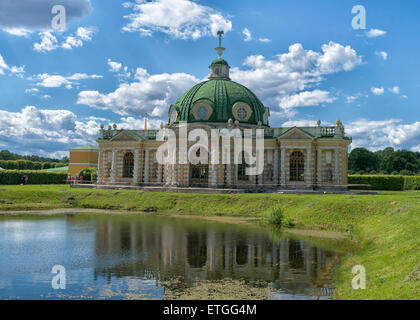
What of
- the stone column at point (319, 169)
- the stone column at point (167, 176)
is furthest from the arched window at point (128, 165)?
the stone column at point (319, 169)

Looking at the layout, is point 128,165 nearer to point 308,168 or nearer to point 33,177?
point 33,177

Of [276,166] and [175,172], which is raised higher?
[276,166]

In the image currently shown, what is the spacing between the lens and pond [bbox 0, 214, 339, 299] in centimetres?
1475

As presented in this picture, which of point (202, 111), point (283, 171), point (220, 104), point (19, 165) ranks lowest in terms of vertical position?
point (283, 171)

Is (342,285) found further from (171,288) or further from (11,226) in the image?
(11,226)

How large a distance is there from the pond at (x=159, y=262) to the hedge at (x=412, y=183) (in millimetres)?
45386

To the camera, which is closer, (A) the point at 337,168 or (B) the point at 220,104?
(A) the point at 337,168

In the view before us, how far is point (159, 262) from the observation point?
63.3 feet

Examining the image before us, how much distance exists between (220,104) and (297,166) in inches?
564

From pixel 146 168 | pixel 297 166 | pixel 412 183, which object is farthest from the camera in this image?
pixel 412 183

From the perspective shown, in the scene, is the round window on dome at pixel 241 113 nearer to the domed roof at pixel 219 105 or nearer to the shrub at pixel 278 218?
the domed roof at pixel 219 105

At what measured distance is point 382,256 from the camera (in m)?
18.3

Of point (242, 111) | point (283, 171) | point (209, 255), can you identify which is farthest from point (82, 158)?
point (209, 255)
